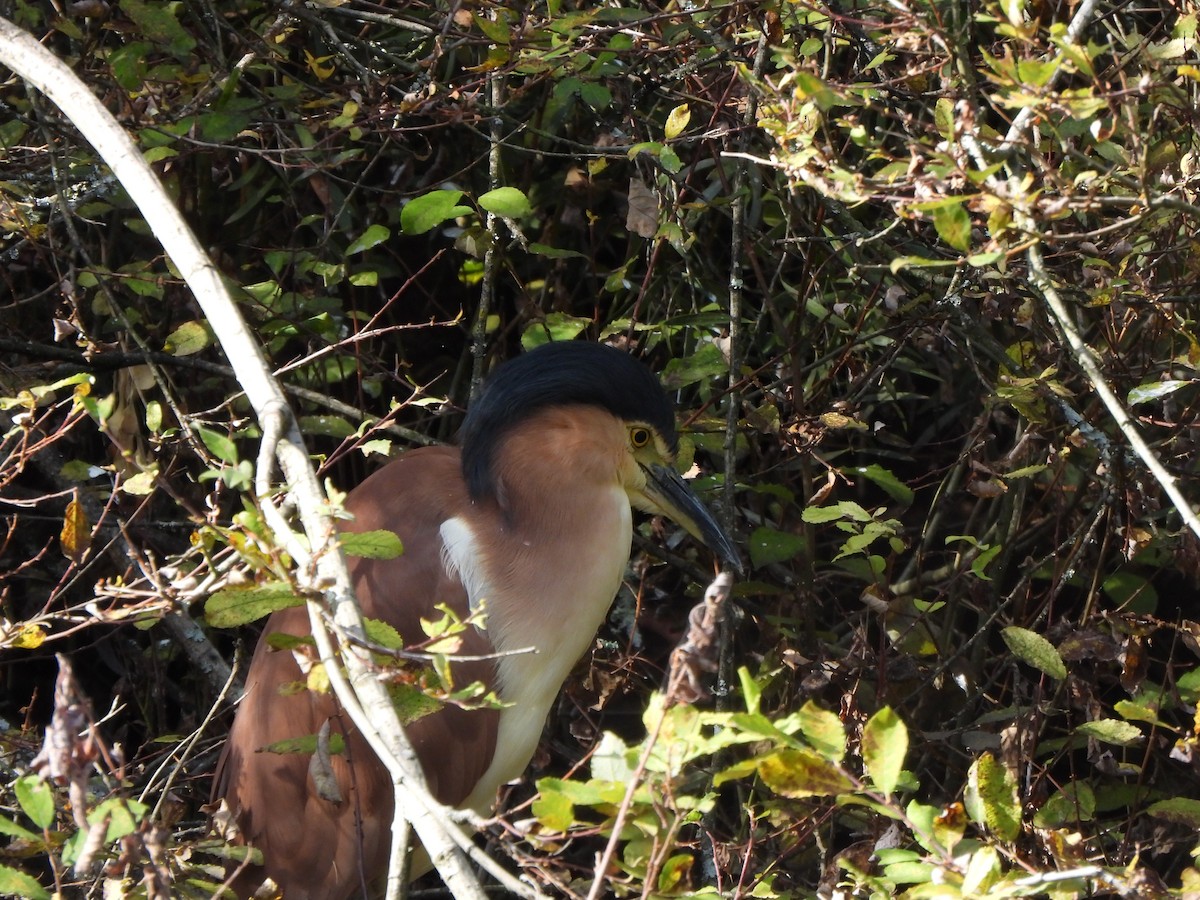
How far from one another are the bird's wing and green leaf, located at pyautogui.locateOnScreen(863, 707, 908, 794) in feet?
4.12

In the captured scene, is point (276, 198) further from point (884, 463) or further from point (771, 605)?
point (884, 463)

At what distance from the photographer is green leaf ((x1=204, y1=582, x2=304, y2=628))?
1.31m

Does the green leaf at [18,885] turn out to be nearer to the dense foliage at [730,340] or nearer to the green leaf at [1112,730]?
the dense foliage at [730,340]

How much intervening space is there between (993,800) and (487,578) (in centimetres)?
115

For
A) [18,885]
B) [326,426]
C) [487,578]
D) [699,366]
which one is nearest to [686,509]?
[699,366]

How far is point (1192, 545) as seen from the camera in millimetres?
2201

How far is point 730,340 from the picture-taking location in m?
2.51

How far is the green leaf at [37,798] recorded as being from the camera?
1190 millimetres

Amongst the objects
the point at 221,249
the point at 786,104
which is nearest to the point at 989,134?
the point at 786,104

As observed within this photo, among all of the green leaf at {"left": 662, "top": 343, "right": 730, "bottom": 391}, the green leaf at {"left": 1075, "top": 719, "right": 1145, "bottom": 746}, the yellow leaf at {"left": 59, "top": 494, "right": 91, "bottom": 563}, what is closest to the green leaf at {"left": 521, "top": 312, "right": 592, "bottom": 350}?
the green leaf at {"left": 662, "top": 343, "right": 730, "bottom": 391}

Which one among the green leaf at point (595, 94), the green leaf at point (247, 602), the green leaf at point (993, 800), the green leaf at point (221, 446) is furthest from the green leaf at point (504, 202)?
the green leaf at point (993, 800)

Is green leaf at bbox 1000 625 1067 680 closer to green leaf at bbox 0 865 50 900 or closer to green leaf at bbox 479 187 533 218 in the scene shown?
green leaf at bbox 479 187 533 218

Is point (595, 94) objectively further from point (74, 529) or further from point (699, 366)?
point (74, 529)

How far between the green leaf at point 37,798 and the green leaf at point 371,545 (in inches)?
13.5
